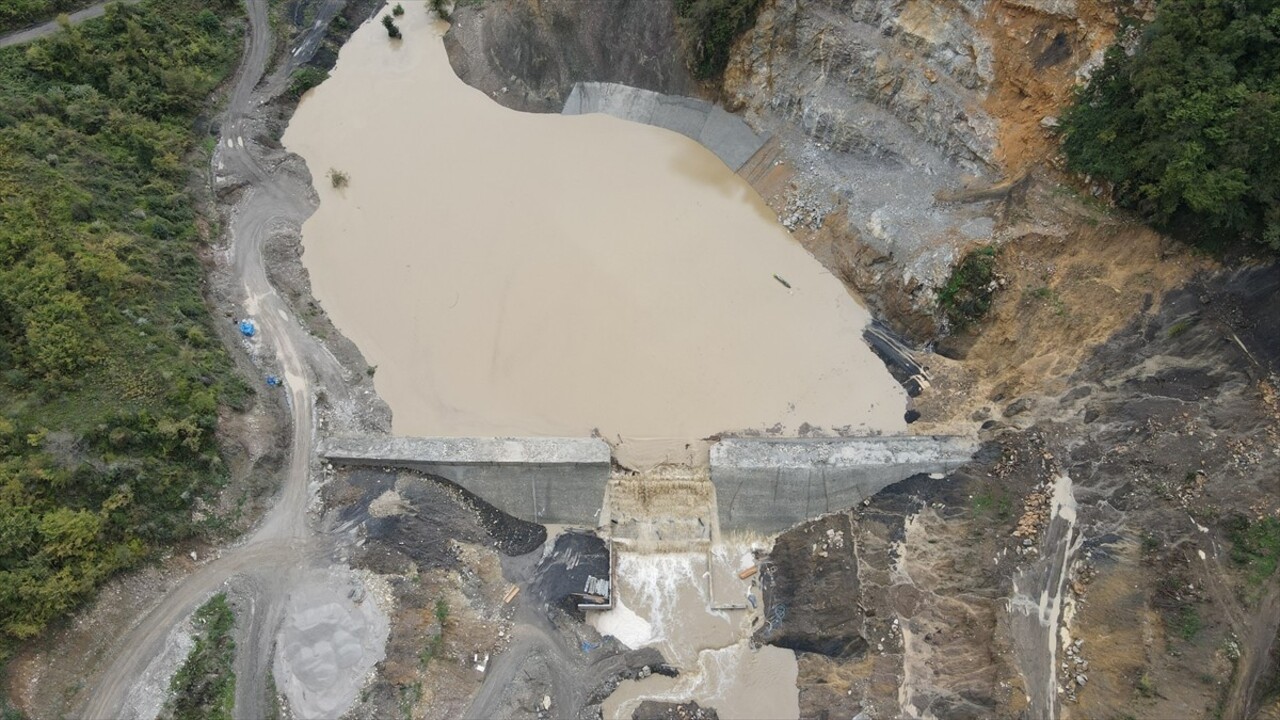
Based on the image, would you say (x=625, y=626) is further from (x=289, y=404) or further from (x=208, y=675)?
(x=289, y=404)

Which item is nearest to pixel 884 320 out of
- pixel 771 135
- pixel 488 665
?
pixel 771 135

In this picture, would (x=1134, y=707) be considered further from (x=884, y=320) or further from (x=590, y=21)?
(x=590, y=21)

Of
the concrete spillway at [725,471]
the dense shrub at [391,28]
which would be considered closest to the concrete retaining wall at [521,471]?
the concrete spillway at [725,471]

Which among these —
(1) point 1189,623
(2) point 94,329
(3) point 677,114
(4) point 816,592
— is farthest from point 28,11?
(1) point 1189,623

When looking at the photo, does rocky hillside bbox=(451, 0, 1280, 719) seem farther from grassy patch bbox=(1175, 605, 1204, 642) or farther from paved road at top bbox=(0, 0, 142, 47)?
paved road at top bbox=(0, 0, 142, 47)

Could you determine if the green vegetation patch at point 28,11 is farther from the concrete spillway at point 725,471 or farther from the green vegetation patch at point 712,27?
the green vegetation patch at point 712,27

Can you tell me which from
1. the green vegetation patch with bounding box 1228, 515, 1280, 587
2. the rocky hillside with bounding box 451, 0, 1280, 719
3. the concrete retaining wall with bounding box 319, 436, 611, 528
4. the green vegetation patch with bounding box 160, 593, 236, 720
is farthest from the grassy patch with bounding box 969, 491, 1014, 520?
the green vegetation patch with bounding box 160, 593, 236, 720
